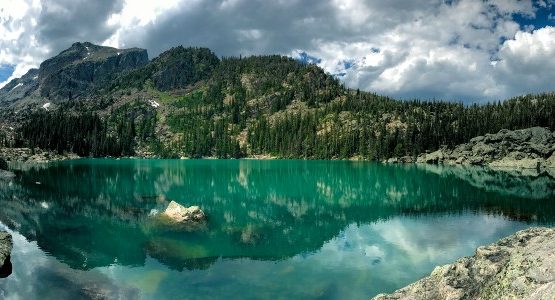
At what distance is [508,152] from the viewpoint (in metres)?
166

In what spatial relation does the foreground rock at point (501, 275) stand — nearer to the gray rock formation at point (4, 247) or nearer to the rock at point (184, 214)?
the gray rock formation at point (4, 247)

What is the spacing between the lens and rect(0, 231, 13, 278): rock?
29938mm

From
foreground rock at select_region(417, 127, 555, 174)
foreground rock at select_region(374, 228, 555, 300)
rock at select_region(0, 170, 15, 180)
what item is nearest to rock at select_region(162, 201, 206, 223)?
foreground rock at select_region(374, 228, 555, 300)

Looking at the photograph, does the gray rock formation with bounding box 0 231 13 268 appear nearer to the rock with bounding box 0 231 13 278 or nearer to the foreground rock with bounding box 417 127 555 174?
the rock with bounding box 0 231 13 278

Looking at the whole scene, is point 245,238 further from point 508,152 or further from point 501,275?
point 508,152

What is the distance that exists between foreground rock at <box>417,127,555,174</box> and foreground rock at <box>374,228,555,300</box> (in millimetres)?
149786

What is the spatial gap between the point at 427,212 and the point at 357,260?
27264 mm

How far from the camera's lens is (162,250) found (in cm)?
3547

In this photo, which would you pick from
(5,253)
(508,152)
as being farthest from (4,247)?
(508,152)

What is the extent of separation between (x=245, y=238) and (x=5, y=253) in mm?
19385

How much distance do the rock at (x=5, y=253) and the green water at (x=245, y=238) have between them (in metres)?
0.61

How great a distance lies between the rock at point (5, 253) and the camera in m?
29.9

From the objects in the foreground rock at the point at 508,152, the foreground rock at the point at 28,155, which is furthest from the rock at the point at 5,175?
the foreground rock at the point at 508,152

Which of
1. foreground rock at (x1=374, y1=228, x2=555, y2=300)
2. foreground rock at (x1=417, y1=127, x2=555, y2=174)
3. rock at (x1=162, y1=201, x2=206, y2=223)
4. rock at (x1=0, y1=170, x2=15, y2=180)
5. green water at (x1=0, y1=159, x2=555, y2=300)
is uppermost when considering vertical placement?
foreground rock at (x1=417, y1=127, x2=555, y2=174)
